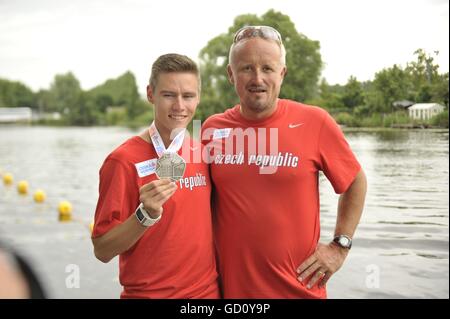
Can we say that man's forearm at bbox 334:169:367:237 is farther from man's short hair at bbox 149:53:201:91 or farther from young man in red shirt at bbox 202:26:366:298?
man's short hair at bbox 149:53:201:91

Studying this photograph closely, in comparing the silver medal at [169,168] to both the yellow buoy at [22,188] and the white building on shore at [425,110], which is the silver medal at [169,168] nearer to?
the white building on shore at [425,110]

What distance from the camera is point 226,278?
6.69 ft

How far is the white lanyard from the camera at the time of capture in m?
1.73

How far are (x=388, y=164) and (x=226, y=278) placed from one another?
132 inches

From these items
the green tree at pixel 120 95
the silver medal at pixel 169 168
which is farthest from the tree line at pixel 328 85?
the green tree at pixel 120 95

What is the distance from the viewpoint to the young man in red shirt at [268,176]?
1.99 meters

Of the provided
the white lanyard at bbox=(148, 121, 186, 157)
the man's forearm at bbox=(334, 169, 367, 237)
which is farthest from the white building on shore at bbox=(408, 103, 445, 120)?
the white lanyard at bbox=(148, 121, 186, 157)

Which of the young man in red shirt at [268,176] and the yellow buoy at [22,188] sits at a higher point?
the young man in red shirt at [268,176]

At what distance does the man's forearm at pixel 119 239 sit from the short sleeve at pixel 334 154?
824 mm

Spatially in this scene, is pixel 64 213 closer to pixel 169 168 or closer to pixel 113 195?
pixel 113 195

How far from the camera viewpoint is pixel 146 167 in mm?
1754

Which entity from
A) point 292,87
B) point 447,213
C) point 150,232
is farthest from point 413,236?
point 150,232

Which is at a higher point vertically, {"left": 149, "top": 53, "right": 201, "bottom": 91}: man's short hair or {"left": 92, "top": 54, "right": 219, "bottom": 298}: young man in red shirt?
{"left": 149, "top": 53, "right": 201, "bottom": 91}: man's short hair

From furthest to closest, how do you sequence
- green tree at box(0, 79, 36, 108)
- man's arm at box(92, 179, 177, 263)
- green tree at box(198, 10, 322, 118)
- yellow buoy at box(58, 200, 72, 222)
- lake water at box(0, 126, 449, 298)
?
green tree at box(0, 79, 36, 108), yellow buoy at box(58, 200, 72, 222), lake water at box(0, 126, 449, 298), green tree at box(198, 10, 322, 118), man's arm at box(92, 179, 177, 263)
